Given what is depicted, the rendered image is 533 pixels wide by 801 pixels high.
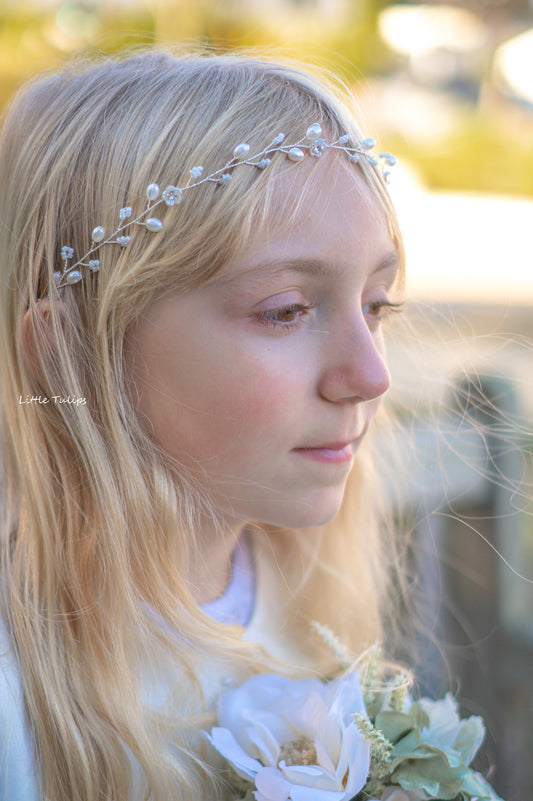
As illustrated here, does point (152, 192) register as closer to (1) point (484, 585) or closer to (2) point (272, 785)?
(2) point (272, 785)

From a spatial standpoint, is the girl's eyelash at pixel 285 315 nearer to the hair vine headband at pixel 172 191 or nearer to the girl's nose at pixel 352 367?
the girl's nose at pixel 352 367

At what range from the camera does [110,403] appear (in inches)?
37.0

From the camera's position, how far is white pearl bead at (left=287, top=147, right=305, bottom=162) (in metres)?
0.92

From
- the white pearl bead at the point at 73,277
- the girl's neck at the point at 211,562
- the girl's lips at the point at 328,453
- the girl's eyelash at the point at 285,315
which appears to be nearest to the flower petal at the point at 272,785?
the girl's neck at the point at 211,562

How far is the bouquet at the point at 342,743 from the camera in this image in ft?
2.78

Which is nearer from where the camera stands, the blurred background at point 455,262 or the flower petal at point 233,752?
the flower petal at point 233,752

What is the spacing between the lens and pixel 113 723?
91 centimetres

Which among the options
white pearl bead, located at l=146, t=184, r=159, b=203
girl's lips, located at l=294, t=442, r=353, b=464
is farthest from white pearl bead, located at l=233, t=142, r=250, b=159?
girl's lips, located at l=294, t=442, r=353, b=464

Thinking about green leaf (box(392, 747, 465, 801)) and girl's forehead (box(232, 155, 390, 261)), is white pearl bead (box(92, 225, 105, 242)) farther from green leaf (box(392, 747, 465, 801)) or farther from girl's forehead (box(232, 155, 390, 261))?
green leaf (box(392, 747, 465, 801))

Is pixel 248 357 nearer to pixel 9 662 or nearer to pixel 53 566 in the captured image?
pixel 53 566

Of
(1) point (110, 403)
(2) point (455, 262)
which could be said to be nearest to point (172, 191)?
(1) point (110, 403)

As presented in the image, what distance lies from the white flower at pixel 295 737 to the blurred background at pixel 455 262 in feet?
1.01

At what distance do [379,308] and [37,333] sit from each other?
1.57 feet

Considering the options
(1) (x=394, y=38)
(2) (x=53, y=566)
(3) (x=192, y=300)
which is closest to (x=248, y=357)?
(3) (x=192, y=300)
